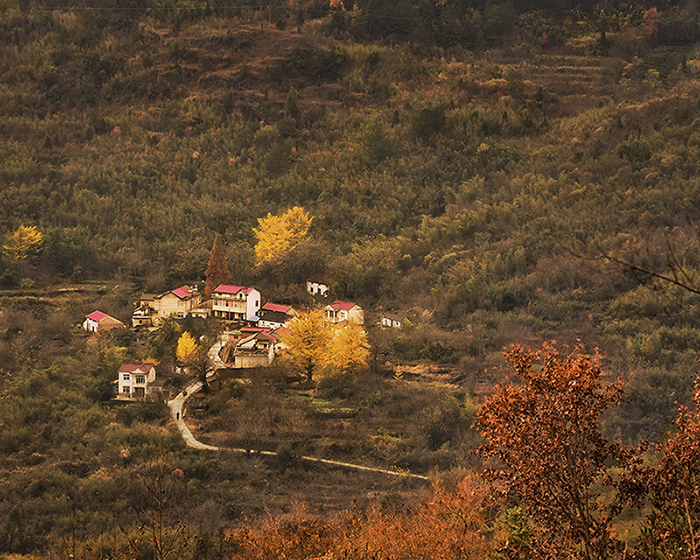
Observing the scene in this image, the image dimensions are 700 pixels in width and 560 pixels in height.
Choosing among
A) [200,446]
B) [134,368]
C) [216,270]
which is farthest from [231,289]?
[200,446]

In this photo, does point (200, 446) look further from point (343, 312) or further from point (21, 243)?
point (21, 243)

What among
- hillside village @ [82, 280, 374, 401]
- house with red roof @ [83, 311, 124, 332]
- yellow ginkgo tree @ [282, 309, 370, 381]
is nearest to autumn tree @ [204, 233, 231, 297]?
hillside village @ [82, 280, 374, 401]

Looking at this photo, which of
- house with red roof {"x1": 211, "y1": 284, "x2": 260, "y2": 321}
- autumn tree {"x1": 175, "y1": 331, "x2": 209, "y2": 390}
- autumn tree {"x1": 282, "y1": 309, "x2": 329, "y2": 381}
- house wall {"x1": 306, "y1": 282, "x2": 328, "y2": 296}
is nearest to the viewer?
autumn tree {"x1": 175, "y1": 331, "x2": 209, "y2": 390}

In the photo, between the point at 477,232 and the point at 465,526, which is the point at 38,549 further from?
the point at 477,232

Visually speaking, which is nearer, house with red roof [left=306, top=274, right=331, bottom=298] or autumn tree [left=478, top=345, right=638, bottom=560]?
autumn tree [left=478, top=345, right=638, bottom=560]

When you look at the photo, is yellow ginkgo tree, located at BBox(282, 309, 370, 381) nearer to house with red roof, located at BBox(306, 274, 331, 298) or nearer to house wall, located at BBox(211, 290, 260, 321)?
house wall, located at BBox(211, 290, 260, 321)
